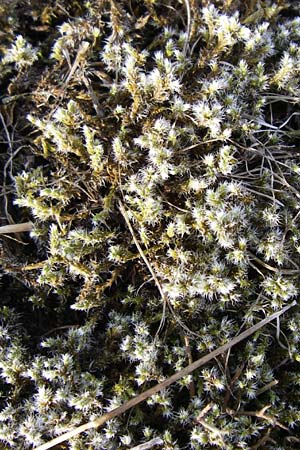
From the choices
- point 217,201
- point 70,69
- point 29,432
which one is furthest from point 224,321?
point 70,69

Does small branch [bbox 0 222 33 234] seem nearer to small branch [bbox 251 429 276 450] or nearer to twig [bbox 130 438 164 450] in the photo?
twig [bbox 130 438 164 450]

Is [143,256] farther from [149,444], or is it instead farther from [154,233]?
[149,444]

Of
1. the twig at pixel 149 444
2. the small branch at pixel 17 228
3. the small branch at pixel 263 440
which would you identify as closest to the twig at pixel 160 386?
the twig at pixel 149 444

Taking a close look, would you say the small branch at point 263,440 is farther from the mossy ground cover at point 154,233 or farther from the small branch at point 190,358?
the small branch at point 190,358

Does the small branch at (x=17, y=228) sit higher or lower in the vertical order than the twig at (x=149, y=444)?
Answer: higher

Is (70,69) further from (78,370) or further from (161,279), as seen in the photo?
(78,370)

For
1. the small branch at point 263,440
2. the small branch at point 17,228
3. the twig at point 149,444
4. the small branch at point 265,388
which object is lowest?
the small branch at point 263,440

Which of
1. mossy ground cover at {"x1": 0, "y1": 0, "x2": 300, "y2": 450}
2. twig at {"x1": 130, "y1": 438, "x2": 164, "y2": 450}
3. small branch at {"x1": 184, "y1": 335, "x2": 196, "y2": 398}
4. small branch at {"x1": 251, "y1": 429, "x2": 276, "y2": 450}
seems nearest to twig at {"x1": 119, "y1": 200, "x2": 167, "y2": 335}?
mossy ground cover at {"x1": 0, "y1": 0, "x2": 300, "y2": 450}
